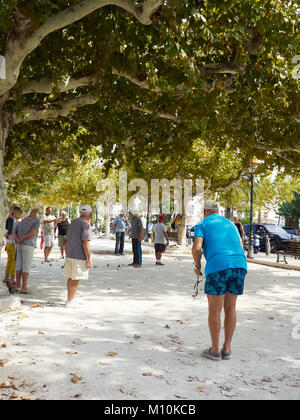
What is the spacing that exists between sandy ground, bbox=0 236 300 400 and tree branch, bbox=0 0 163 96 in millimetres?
3989

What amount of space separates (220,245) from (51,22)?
13.0 feet

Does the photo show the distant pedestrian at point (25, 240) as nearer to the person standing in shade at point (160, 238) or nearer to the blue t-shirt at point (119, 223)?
the person standing in shade at point (160, 238)

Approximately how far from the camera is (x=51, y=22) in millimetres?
5926

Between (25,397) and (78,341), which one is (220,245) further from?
(25,397)

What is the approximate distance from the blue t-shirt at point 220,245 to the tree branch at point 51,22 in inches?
115

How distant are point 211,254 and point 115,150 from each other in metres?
6.82

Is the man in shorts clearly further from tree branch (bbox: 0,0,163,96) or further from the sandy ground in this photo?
tree branch (bbox: 0,0,163,96)

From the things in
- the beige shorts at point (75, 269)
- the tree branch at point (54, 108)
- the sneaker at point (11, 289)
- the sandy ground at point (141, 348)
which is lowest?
the sandy ground at point (141, 348)

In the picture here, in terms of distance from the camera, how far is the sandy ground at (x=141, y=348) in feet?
12.7

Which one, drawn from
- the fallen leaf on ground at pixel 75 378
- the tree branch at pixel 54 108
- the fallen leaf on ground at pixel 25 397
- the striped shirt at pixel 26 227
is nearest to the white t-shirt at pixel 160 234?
the tree branch at pixel 54 108

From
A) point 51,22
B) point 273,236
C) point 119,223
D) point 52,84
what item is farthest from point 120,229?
point 51,22

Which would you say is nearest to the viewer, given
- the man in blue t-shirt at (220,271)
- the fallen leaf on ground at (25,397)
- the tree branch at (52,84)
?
the fallen leaf on ground at (25,397)

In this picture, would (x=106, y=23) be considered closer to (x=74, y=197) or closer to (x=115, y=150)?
(x=115, y=150)

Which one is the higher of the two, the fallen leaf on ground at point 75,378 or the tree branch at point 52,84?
the tree branch at point 52,84
